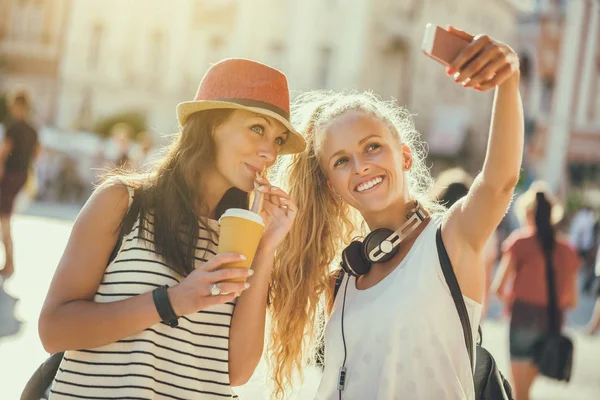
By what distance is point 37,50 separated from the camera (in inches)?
1407

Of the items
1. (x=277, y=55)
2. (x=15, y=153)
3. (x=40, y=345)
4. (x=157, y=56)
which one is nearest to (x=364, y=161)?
(x=40, y=345)

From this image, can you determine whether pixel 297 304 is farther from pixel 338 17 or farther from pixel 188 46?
pixel 188 46

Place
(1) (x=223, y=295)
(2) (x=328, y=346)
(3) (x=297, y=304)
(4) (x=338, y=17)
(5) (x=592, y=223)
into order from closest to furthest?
(1) (x=223, y=295)
(2) (x=328, y=346)
(3) (x=297, y=304)
(5) (x=592, y=223)
(4) (x=338, y=17)

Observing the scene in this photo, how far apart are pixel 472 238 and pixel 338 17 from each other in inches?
1179

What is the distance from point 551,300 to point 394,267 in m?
3.90

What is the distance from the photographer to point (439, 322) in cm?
234

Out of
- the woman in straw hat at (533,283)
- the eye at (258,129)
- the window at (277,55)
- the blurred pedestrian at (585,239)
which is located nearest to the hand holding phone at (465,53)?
the eye at (258,129)

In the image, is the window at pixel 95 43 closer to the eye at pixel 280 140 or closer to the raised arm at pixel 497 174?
the eye at pixel 280 140

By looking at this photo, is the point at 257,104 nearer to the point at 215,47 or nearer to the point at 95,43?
the point at 215,47

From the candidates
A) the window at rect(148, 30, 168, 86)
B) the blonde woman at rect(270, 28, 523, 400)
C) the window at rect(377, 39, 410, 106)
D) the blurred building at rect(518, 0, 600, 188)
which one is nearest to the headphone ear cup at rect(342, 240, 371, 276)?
the blonde woman at rect(270, 28, 523, 400)

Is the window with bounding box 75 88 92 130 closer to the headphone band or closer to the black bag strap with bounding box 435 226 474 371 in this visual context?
the headphone band

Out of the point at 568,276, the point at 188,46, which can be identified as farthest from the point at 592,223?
the point at 188,46

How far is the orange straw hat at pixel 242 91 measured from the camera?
263 cm

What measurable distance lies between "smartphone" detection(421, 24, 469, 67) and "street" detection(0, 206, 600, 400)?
1.87m
